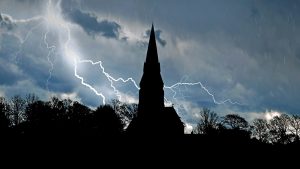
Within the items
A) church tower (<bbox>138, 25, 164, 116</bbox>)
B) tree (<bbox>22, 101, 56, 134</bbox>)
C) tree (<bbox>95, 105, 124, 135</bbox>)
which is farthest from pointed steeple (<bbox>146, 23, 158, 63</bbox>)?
tree (<bbox>95, 105, 124, 135</bbox>)

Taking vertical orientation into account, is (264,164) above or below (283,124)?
below

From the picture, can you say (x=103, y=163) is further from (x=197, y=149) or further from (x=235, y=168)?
(x=235, y=168)

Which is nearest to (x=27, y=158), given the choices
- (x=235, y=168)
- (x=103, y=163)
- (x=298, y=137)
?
(x=103, y=163)

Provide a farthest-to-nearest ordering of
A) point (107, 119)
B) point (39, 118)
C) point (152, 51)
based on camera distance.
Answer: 1. point (107, 119)
2. point (152, 51)
3. point (39, 118)

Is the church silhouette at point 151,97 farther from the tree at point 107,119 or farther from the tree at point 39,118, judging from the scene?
the tree at point 107,119

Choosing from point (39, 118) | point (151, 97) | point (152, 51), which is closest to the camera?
point (39, 118)

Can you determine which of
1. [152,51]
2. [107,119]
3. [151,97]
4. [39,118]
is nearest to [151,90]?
[151,97]

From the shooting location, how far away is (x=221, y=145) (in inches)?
1657

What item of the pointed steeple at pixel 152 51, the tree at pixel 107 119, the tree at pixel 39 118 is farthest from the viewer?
the tree at pixel 107 119

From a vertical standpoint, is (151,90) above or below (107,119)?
above

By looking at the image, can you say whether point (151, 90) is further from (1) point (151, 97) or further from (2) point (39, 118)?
(2) point (39, 118)

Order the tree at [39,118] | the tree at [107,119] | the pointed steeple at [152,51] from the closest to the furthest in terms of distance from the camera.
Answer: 1. the tree at [39,118]
2. the pointed steeple at [152,51]
3. the tree at [107,119]

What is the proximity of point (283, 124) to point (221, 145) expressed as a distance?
3818 cm

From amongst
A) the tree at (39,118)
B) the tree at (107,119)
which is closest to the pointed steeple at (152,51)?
the tree at (39,118)
